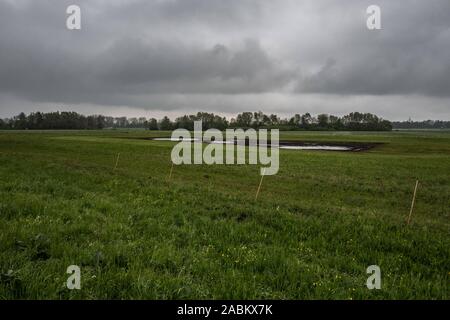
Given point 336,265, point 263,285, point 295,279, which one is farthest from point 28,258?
point 336,265

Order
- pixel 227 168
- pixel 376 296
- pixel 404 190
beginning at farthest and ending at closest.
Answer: pixel 227 168, pixel 404 190, pixel 376 296

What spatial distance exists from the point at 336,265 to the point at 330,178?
19110mm

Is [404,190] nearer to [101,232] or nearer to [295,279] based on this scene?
[295,279]

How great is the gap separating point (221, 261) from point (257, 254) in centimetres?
100

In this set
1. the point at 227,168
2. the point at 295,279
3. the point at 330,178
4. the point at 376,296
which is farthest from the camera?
the point at 227,168

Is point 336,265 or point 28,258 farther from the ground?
point 28,258

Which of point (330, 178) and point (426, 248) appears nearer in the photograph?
point (426, 248)

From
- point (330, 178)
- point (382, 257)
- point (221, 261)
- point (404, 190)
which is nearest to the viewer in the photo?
point (221, 261)
